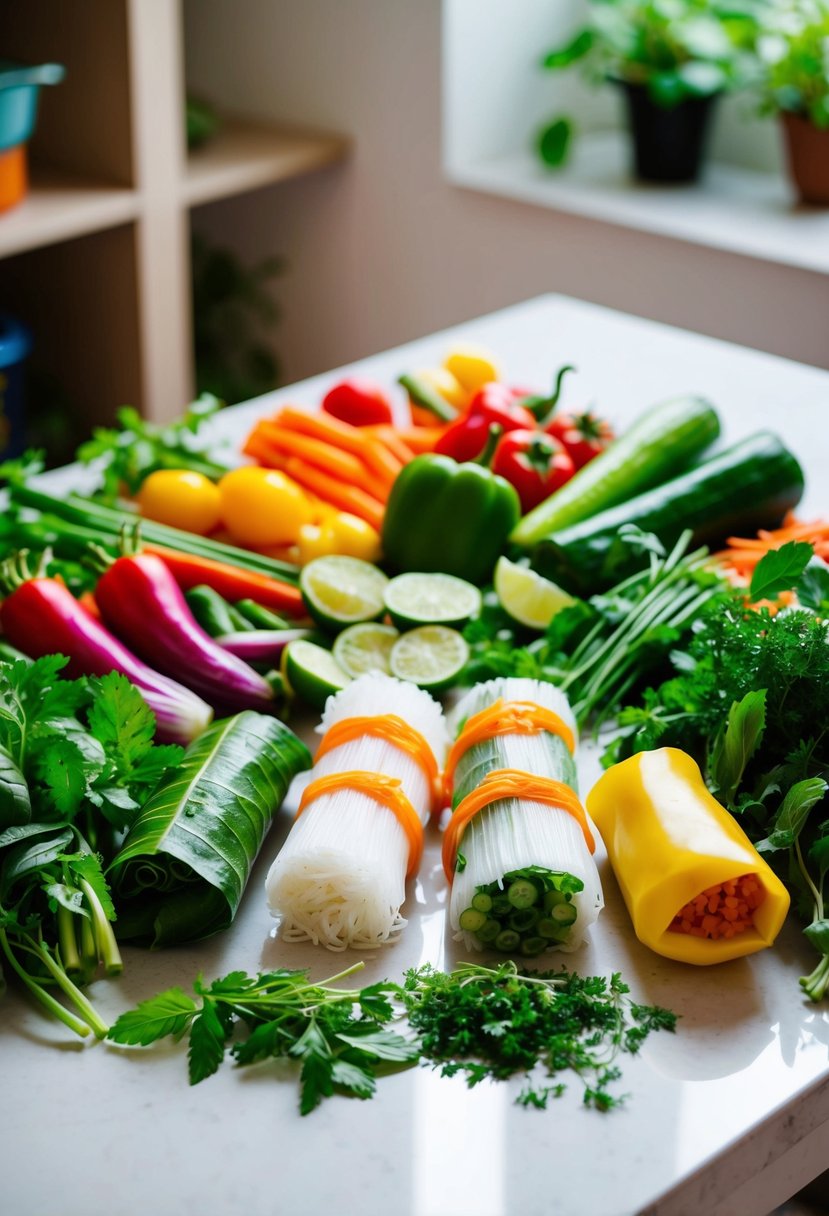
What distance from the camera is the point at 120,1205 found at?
0.87 meters

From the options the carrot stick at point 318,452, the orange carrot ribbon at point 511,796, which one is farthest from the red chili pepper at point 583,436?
the orange carrot ribbon at point 511,796

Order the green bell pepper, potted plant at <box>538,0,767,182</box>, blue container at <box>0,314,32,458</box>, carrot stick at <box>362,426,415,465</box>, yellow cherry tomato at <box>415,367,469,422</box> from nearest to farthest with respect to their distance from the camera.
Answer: the green bell pepper < carrot stick at <box>362,426,415,465</box> < yellow cherry tomato at <box>415,367,469,422</box> < blue container at <box>0,314,32,458</box> < potted plant at <box>538,0,767,182</box>

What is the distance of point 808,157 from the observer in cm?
303

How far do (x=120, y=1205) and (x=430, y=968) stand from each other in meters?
0.29

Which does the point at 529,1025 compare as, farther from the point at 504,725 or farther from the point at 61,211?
the point at 61,211

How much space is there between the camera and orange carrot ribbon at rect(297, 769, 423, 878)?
3.76 feet

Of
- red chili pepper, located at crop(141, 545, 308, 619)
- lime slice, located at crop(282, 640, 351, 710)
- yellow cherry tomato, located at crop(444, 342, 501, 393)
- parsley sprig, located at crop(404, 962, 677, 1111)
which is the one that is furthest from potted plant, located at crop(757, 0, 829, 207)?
parsley sprig, located at crop(404, 962, 677, 1111)

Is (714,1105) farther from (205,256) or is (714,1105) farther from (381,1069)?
(205,256)

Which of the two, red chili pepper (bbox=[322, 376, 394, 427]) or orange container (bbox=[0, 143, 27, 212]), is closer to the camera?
red chili pepper (bbox=[322, 376, 394, 427])

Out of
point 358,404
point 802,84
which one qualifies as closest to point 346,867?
point 358,404

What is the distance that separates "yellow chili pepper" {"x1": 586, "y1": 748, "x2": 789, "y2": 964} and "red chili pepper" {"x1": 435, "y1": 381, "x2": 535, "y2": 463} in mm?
845

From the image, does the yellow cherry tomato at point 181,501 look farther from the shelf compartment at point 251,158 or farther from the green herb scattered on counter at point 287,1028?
the shelf compartment at point 251,158

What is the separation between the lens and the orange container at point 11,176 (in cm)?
264

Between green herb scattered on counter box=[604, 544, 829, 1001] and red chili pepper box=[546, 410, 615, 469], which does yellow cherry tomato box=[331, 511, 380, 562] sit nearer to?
red chili pepper box=[546, 410, 615, 469]
